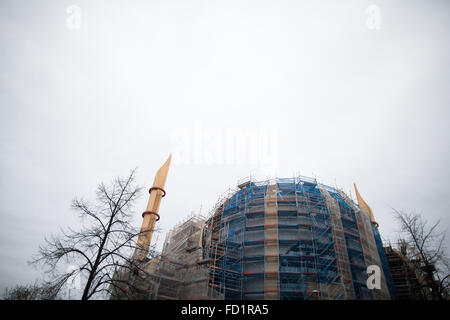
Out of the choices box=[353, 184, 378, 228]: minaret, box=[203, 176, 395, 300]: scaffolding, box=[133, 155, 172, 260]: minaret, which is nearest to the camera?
box=[203, 176, 395, 300]: scaffolding

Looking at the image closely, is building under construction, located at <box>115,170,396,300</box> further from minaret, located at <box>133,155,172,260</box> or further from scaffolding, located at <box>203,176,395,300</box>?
minaret, located at <box>133,155,172,260</box>

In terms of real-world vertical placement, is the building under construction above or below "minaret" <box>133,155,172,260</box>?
below

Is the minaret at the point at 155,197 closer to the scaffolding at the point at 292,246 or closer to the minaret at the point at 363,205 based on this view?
the scaffolding at the point at 292,246

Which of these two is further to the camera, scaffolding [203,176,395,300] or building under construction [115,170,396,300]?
scaffolding [203,176,395,300]

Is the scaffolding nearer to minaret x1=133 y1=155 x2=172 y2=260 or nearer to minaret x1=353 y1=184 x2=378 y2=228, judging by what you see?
minaret x1=133 y1=155 x2=172 y2=260

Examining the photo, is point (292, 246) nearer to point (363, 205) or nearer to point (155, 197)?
point (155, 197)

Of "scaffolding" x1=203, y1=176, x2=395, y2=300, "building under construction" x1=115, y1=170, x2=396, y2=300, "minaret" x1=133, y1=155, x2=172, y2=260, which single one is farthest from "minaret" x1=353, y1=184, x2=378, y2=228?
"minaret" x1=133, y1=155, x2=172, y2=260

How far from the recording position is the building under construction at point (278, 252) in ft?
54.2

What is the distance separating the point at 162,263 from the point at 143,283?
1.95 meters

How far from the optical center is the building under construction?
54.2 ft

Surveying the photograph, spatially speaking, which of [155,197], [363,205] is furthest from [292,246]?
[363,205]

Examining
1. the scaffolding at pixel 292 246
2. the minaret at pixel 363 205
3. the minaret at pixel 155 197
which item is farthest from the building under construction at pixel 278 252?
the minaret at pixel 363 205

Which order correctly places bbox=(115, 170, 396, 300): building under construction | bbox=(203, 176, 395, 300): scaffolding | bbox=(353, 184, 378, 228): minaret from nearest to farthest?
bbox=(115, 170, 396, 300): building under construction
bbox=(203, 176, 395, 300): scaffolding
bbox=(353, 184, 378, 228): minaret
